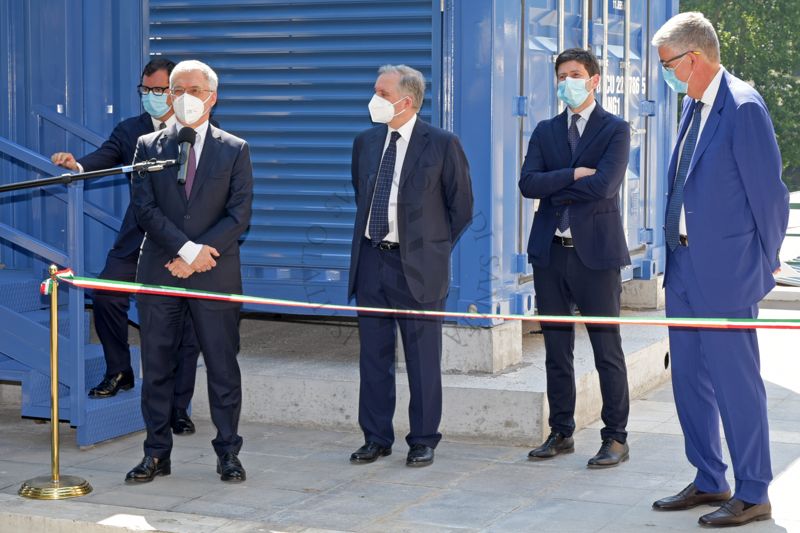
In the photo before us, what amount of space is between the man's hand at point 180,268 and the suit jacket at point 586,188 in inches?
71.8

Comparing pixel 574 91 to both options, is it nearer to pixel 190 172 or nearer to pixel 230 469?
pixel 190 172

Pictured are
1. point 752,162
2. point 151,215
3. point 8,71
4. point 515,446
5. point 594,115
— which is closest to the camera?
point 752,162

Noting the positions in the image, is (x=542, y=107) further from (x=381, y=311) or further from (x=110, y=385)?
(x=110, y=385)

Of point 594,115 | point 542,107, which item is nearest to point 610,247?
point 594,115

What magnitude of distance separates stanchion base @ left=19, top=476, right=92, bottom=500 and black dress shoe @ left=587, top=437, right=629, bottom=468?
8.42ft

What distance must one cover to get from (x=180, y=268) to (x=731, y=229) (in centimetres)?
261

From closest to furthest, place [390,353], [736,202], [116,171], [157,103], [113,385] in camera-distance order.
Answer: [736,202] < [116,171] < [390,353] < [157,103] < [113,385]

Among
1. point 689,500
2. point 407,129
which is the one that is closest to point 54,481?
point 407,129

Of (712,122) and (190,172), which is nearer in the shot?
(712,122)

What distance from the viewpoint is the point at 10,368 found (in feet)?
25.5

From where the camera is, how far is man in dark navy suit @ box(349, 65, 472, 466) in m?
6.84

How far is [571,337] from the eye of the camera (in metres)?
7.04

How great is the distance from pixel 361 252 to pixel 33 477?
2.03m

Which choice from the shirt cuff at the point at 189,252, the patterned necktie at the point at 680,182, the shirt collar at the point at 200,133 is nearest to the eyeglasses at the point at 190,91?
the shirt collar at the point at 200,133
